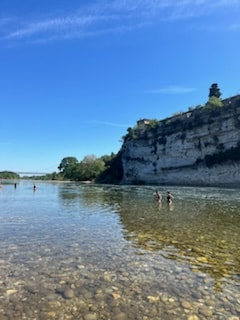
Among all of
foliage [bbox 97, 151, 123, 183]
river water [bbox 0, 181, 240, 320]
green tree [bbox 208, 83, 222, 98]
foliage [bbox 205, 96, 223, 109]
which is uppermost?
green tree [bbox 208, 83, 222, 98]

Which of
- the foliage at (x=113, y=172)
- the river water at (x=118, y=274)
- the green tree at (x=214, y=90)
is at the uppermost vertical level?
the green tree at (x=214, y=90)

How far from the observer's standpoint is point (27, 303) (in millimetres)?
A: 6211

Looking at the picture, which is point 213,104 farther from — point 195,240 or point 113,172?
point 195,240

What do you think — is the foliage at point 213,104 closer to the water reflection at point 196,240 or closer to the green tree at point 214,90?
the green tree at point 214,90

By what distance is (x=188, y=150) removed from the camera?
80438 millimetres

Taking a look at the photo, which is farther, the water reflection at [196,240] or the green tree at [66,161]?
the green tree at [66,161]

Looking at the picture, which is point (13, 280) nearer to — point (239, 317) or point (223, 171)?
point (239, 317)

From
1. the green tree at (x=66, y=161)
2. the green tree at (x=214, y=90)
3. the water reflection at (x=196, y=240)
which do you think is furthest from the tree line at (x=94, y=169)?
the water reflection at (x=196, y=240)

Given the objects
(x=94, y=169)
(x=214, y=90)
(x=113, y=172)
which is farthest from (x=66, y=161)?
(x=214, y=90)

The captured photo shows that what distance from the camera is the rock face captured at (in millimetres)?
69062

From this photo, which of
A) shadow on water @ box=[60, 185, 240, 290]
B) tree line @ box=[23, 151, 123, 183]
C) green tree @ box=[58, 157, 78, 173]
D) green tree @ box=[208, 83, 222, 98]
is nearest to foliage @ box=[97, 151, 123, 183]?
tree line @ box=[23, 151, 123, 183]

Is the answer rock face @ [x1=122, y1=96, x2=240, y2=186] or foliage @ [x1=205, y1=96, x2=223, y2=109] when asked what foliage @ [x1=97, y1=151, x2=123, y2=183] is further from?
foliage @ [x1=205, y1=96, x2=223, y2=109]

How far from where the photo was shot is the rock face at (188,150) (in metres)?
69.1

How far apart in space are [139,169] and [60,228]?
3248 inches
